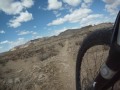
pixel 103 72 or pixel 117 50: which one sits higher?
pixel 117 50

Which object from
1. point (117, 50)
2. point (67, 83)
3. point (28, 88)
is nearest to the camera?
point (117, 50)

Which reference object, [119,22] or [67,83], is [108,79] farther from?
[67,83]

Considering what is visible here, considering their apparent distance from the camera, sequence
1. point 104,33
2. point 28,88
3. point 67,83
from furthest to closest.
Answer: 1. point 28,88
2. point 67,83
3. point 104,33

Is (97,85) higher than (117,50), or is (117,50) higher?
(117,50)

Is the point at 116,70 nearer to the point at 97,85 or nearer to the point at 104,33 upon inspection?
the point at 97,85

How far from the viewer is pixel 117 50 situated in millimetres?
1637

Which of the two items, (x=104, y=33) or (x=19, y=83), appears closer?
(x=104, y=33)

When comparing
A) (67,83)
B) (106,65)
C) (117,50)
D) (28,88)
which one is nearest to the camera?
(117,50)

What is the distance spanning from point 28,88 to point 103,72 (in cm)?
508

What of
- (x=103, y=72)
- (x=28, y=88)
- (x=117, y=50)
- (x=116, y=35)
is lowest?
(x=28, y=88)

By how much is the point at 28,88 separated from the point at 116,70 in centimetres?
520

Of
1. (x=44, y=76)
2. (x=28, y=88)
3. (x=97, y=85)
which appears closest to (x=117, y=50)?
(x=97, y=85)

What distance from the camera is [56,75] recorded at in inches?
Result: 283

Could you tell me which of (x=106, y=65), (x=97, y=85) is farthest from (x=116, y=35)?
(x=97, y=85)
